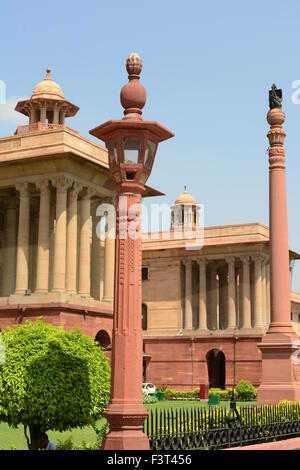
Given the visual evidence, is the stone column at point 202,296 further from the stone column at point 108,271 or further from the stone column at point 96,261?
the stone column at point 108,271

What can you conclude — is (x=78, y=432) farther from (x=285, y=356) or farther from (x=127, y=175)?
(x=127, y=175)

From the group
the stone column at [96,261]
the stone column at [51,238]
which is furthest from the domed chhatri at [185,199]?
the stone column at [51,238]

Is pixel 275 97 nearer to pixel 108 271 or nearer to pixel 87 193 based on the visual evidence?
pixel 87 193

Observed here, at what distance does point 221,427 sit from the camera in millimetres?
17062

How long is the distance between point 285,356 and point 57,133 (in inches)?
891

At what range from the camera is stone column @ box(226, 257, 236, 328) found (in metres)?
67.6

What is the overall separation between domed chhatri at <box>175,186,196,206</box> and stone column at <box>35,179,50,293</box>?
49.7 meters

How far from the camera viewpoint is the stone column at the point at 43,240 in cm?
4369

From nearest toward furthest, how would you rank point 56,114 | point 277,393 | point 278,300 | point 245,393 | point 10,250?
1. point 277,393
2. point 278,300
3. point 10,250
4. point 56,114
5. point 245,393

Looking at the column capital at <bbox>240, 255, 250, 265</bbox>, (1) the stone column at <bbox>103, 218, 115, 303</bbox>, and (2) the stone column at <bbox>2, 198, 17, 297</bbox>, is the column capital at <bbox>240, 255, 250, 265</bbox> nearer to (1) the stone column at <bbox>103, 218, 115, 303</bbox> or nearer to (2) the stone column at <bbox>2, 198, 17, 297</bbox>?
(1) the stone column at <bbox>103, 218, 115, 303</bbox>

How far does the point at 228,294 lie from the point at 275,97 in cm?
4188

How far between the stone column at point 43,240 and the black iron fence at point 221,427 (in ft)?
79.6

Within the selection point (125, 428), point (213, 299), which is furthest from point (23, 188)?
point (125, 428)
